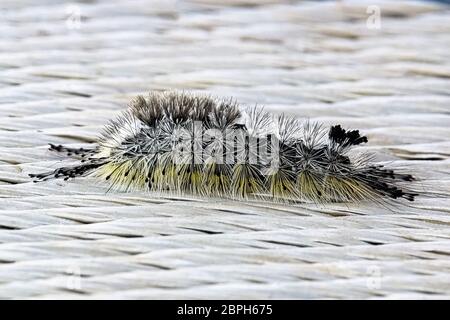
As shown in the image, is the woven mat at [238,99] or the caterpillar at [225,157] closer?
the woven mat at [238,99]

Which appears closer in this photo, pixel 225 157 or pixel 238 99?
pixel 225 157

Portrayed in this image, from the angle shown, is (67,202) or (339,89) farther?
(339,89)

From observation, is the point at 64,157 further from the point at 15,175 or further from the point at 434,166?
the point at 434,166

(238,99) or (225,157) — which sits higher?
(238,99)
